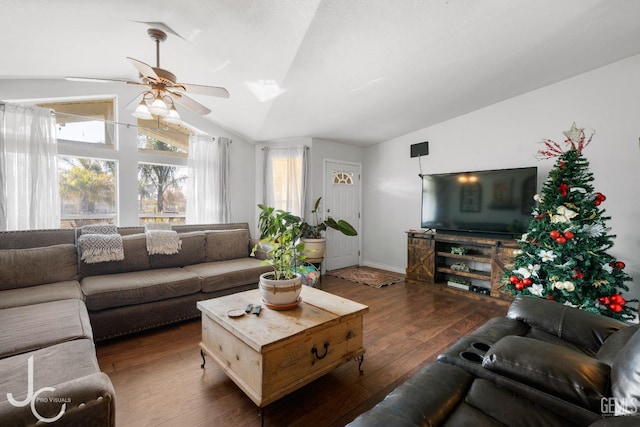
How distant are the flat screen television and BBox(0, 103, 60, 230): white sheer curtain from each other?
4.92 meters

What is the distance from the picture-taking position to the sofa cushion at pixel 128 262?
2.86m

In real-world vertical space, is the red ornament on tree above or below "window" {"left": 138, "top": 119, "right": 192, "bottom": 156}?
below

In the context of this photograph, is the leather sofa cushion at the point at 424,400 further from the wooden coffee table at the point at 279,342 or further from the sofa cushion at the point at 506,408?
the wooden coffee table at the point at 279,342

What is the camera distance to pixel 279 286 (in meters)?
1.95

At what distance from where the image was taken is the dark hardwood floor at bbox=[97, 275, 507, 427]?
166 centimetres

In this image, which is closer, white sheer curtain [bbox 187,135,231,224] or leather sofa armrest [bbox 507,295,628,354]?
leather sofa armrest [bbox 507,295,628,354]

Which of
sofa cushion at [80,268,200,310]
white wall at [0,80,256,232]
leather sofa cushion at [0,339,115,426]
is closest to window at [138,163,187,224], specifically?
white wall at [0,80,256,232]

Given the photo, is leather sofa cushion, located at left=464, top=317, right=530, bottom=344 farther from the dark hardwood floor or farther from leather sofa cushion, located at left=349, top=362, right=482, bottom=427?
the dark hardwood floor

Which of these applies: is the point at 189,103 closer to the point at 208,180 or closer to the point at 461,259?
the point at 208,180

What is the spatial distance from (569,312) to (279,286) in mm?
1795

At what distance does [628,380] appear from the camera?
89cm

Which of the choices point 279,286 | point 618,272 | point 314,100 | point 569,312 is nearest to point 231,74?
point 314,100

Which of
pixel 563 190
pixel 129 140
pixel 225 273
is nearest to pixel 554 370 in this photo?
pixel 563 190

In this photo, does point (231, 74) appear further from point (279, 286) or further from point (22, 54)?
point (279, 286)
